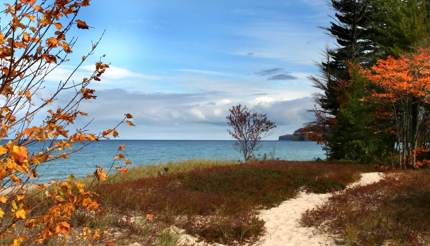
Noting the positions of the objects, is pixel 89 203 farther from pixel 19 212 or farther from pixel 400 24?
pixel 400 24

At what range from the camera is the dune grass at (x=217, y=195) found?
36.6ft

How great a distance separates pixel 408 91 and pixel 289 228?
14.5m

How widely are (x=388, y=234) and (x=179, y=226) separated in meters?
5.40

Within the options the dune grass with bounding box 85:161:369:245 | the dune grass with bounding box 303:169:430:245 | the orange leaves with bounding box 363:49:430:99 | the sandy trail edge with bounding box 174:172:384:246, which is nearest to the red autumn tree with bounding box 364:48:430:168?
the orange leaves with bounding box 363:49:430:99

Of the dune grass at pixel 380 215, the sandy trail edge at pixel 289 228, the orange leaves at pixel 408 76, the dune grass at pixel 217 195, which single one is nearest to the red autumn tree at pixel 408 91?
the orange leaves at pixel 408 76

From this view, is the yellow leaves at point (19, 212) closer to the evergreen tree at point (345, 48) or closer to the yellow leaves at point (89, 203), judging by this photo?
the yellow leaves at point (89, 203)

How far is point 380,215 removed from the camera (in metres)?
12.1

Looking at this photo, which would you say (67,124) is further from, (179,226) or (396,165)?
(396,165)

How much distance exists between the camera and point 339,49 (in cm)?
3766

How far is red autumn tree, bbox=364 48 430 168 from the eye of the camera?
2305 cm

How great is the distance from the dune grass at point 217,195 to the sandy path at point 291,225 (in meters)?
0.38

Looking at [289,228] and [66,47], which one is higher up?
[66,47]

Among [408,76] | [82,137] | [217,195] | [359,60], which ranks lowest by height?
[217,195]

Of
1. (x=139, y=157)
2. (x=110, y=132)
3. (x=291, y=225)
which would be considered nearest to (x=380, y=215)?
(x=291, y=225)
